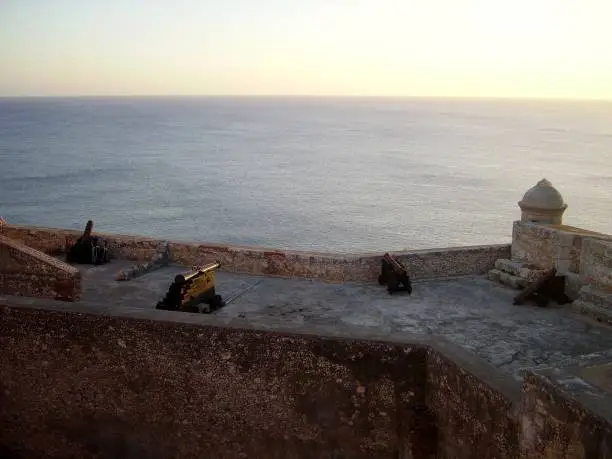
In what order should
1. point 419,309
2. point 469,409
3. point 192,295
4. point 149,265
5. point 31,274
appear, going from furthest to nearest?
point 149,265 → point 419,309 → point 192,295 → point 31,274 → point 469,409

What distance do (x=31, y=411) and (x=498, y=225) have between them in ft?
168

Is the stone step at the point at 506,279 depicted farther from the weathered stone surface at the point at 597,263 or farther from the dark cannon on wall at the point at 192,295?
the dark cannon on wall at the point at 192,295

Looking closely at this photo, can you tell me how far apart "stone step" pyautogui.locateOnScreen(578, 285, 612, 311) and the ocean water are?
3466 cm

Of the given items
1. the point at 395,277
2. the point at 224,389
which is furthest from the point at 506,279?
the point at 224,389

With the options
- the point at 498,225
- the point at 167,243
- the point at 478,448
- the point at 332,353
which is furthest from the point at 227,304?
the point at 498,225

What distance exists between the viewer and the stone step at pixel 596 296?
1091cm

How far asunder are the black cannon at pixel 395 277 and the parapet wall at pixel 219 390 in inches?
279

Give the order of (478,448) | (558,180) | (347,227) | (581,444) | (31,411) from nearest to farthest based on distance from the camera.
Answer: (581,444)
(478,448)
(31,411)
(347,227)
(558,180)

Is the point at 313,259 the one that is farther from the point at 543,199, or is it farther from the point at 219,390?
the point at 219,390

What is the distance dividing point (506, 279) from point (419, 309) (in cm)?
224

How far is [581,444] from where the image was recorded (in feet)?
11.5

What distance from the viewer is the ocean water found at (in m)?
52.0

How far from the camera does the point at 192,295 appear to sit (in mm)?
10727

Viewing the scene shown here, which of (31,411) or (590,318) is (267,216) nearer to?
(590,318)
